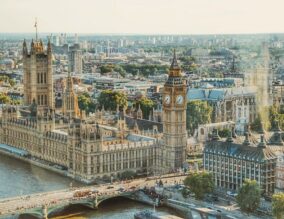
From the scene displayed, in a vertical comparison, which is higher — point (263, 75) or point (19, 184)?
point (263, 75)

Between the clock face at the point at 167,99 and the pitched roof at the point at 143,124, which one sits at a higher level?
the clock face at the point at 167,99

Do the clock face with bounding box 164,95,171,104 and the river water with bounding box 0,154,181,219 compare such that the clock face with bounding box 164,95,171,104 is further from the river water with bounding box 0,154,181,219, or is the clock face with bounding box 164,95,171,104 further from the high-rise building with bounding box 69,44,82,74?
the high-rise building with bounding box 69,44,82,74

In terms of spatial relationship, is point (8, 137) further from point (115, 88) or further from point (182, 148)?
point (115, 88)

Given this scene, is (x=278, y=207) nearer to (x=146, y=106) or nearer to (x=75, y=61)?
(x=146, y=106)

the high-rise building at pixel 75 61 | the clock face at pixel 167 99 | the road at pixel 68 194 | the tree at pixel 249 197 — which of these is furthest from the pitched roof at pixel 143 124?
the high-rise building at pixel 75 61

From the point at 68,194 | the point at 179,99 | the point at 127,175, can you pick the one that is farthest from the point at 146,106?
the point at 68,194

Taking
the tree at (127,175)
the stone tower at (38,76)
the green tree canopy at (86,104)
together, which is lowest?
the tree at (127,175)

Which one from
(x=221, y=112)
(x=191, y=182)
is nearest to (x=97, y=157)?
(x=191, y=182)

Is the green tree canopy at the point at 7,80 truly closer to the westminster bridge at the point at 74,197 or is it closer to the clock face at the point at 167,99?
the clock face at the point at 167,99
